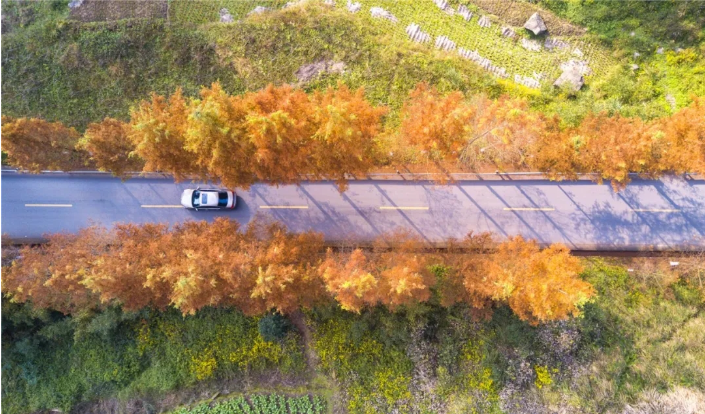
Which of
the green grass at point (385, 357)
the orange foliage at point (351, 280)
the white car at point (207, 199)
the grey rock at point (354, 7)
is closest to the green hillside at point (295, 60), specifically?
the grey rock at point (354, 7)

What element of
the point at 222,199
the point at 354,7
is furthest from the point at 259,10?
the point at 222,199

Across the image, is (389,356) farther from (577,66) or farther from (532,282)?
(577,66)

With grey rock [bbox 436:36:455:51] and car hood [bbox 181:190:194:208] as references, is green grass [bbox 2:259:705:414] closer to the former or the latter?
car hood [bbox 181:190:194:208]

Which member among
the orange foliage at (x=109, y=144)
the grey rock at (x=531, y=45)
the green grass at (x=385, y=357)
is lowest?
the green grass at (x=385, y=357)

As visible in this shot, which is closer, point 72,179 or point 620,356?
point 620,356

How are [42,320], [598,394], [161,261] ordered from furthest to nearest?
[42,320] < [598,394] < [161,261]

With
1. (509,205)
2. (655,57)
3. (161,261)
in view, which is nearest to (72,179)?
(161,261)

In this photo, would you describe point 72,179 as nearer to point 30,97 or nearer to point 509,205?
point 30,97

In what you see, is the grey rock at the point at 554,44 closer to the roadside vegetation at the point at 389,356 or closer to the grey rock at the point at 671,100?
the grey rock at the point at 671,100
